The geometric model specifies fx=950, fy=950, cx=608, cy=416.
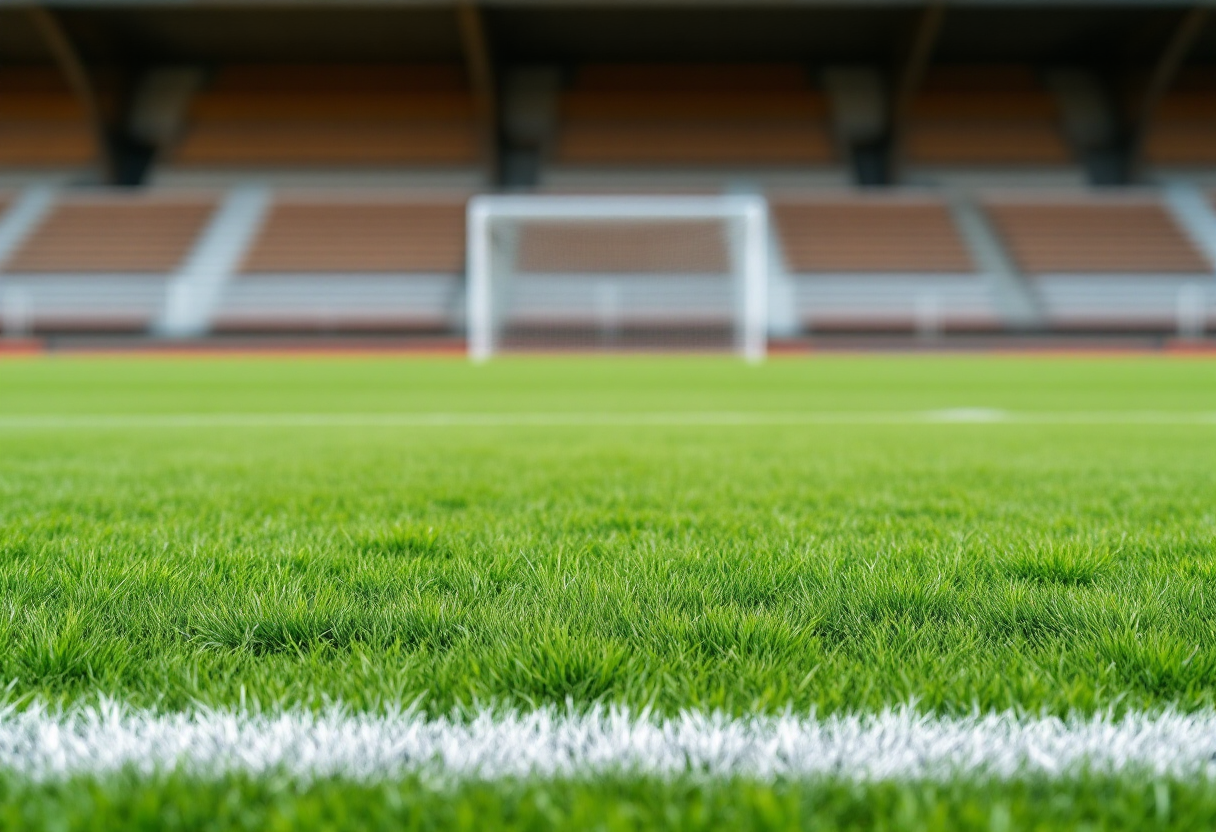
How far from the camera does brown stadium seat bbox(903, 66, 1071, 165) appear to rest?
2280 cm

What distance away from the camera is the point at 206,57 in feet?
76.0

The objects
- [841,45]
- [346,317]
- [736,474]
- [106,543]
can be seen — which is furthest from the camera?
[841,45]

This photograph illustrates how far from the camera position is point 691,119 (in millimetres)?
23047

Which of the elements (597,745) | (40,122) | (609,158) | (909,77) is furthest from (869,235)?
(597,745)

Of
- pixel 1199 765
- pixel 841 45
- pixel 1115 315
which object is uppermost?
pixel 841 45

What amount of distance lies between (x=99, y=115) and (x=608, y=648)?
24780 millimetres

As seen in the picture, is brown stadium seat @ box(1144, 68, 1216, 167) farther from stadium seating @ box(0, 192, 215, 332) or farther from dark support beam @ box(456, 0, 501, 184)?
stadium seating @ box(0, 192, 215, 332)

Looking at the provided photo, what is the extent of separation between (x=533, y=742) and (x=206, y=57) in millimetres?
25910

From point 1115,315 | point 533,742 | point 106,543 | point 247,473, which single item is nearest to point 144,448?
point 247,473

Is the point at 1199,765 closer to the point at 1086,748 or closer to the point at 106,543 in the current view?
the point at 1086,748

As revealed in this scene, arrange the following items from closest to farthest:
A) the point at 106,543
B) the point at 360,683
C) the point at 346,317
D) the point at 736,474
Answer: the point at 360,683 < the point at 106,543 < the point at 736,474 < the point at 346,317

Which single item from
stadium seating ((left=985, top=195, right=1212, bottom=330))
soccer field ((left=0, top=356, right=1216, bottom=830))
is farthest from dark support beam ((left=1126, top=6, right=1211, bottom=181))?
soccer field ((left=0, top=356, right=1216, bottom=830))

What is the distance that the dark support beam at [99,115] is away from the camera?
63.7 feet

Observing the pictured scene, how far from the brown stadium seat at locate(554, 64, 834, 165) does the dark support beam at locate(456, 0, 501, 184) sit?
171 centimetres
